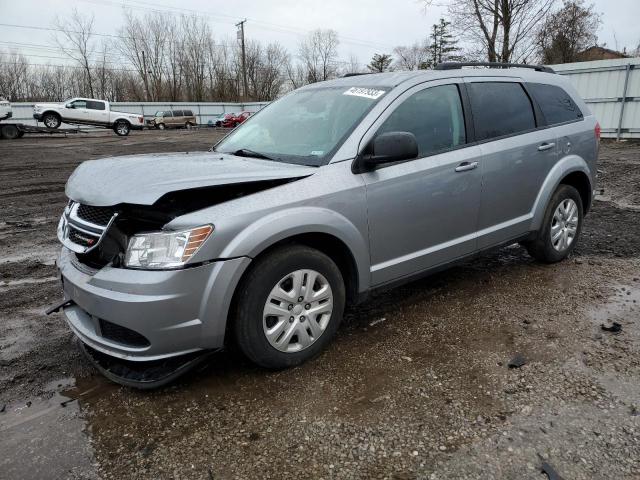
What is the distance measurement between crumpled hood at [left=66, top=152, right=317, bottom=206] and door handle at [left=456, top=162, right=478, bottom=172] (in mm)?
1242

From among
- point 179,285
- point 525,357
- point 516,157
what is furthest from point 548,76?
point 179,285

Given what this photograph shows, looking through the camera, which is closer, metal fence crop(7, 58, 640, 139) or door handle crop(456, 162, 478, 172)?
door handle crop(456, 162, 478, 172)

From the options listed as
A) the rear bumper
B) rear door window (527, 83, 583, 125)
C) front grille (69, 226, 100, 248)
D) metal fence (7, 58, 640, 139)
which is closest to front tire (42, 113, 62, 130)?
metal fence (7, 58, 640, 139)

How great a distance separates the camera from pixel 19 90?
5588 centimetres

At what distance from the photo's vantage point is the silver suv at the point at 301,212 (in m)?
2.47

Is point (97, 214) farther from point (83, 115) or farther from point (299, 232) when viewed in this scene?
point (83, 115)

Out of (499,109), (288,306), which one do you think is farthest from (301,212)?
(499,109)

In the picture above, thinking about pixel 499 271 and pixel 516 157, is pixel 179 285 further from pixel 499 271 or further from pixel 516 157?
pixel 499 271

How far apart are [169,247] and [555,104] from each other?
394cm

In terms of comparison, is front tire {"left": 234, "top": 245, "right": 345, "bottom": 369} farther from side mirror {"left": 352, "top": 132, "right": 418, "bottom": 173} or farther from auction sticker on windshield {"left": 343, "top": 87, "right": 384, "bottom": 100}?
auction sticker on windshield {"left": 343, "top": 87, "right": 384, "bottom": 100}

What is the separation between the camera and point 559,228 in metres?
4.64

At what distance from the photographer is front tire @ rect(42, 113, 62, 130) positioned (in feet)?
90.8

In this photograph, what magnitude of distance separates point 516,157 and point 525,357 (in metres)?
1.76

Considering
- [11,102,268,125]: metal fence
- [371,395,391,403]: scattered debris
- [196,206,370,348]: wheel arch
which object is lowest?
[371,395,391,403]: scattered debris
